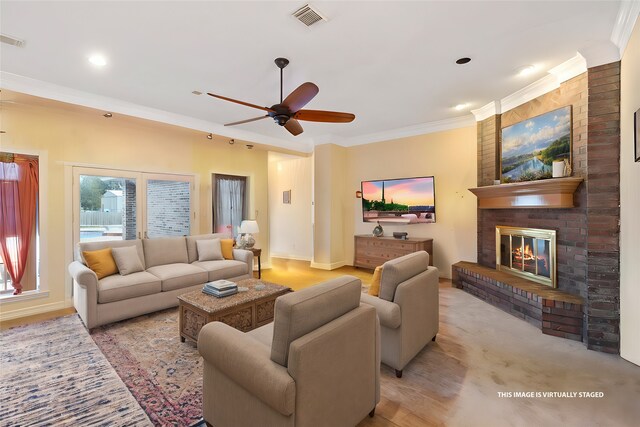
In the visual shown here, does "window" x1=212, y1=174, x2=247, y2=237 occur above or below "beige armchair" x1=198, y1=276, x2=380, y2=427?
above

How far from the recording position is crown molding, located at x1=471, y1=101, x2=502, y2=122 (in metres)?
4.48

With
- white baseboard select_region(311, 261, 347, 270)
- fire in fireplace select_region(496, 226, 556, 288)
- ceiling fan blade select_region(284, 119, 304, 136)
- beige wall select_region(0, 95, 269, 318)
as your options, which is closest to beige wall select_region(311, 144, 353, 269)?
white baseboard select_region(311, 261, 347, 270)

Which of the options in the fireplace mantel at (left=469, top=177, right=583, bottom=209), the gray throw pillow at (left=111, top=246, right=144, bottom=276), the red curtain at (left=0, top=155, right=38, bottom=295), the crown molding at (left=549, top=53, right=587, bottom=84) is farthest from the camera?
the gray throw pillow at (left=111, top=246, right=144, bottom=276)

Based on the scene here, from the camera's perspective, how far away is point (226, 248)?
4.95 meters

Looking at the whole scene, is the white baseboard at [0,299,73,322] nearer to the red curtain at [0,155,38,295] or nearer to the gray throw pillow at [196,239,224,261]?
the red curtain at [0,155,38,295]

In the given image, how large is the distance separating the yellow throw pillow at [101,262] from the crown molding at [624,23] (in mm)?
5707

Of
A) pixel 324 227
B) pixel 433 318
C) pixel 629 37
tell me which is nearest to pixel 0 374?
pixel 433 318

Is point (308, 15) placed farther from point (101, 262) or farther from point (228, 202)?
point (228, 202)

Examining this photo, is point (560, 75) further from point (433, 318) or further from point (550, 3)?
point (433, 318)

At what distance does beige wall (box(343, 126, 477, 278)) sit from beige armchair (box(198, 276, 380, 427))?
398 centimetres

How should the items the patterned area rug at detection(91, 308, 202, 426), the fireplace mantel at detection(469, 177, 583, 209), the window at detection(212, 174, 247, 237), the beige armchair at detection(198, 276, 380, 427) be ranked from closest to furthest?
1. the beige armchair at detection(198, 276, 380, 427)
2. the patterned area rug at detection(91, 308, 202, 426)
3. the fireplace mantel at detection(469, 177, 583, 209)
4. the window at detection(212, 174, 247, 237)

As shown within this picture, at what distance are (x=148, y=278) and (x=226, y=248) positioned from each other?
1383 mm

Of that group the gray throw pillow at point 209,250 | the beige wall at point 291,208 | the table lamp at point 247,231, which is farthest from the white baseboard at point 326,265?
the gray throw pillow at point 209,250

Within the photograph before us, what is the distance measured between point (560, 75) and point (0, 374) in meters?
6.24
